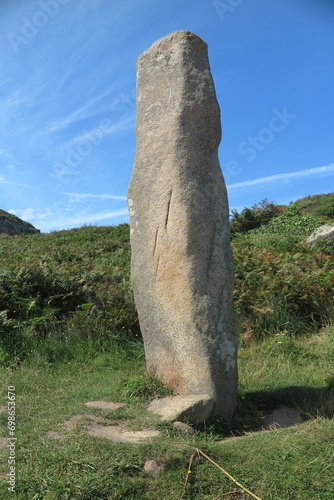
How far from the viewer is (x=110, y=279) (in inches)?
333

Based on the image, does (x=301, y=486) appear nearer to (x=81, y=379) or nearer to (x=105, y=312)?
(x=81, y=379)

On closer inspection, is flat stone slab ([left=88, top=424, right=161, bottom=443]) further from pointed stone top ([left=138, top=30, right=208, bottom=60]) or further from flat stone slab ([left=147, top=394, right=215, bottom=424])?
pointed stone top ([left=138, top=30, right=208, bottom=60])

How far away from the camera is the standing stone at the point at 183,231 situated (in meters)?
4.55

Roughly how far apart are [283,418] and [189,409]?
3.65 ft

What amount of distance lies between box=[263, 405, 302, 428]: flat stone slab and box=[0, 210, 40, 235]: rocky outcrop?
17.0 metres

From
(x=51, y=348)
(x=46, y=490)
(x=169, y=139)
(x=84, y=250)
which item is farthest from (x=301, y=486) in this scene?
(x=84, y=250)

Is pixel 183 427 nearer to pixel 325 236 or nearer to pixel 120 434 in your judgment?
pixel 120 434

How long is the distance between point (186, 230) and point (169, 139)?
3.45 ft

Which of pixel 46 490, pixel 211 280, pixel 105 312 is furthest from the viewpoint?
pixel 105 312

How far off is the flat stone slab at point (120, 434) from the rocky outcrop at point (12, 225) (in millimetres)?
16966

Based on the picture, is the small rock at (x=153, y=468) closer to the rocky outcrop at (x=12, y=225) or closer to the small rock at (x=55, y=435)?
the small rock at (x=55, y=435)

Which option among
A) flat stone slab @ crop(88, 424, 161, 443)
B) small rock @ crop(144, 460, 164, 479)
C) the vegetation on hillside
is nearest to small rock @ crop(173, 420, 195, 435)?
flat stone slab @ crop(88, 424, 161, 443)

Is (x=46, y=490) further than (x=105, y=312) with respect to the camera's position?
No

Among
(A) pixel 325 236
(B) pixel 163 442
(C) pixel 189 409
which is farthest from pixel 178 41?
(A) pixel 325 236
